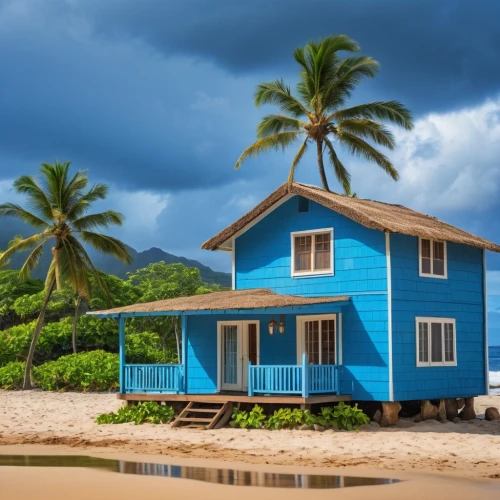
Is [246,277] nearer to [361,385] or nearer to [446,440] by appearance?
[361,385]

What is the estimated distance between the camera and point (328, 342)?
2186cm

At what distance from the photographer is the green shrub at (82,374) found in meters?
31.2

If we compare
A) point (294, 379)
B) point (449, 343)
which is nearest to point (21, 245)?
point (294, 379)

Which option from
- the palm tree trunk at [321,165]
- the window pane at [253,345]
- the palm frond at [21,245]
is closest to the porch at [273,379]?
the window pane at [253,345]

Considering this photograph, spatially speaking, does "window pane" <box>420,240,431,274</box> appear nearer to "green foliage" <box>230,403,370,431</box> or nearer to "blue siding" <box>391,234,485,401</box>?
"blue siding" <box>391,234,485,401</box>

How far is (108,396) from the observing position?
29.3 meters

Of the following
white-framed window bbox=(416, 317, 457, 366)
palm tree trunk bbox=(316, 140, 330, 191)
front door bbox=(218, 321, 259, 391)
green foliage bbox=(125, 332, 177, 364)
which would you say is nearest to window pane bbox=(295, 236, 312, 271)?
front door bbox=(218, 321, 259, 391)

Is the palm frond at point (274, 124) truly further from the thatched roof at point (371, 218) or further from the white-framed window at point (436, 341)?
the white-framed window at point (436, 341)

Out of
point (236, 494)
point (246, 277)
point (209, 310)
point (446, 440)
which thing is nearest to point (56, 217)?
point (246, 277)

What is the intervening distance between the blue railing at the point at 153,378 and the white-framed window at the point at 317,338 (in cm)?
317

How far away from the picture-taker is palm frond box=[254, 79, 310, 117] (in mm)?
32719

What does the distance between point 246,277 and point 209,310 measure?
3.60 meters

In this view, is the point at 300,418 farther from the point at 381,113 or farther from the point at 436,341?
the point at 381,113

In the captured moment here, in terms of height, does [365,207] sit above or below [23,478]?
above
